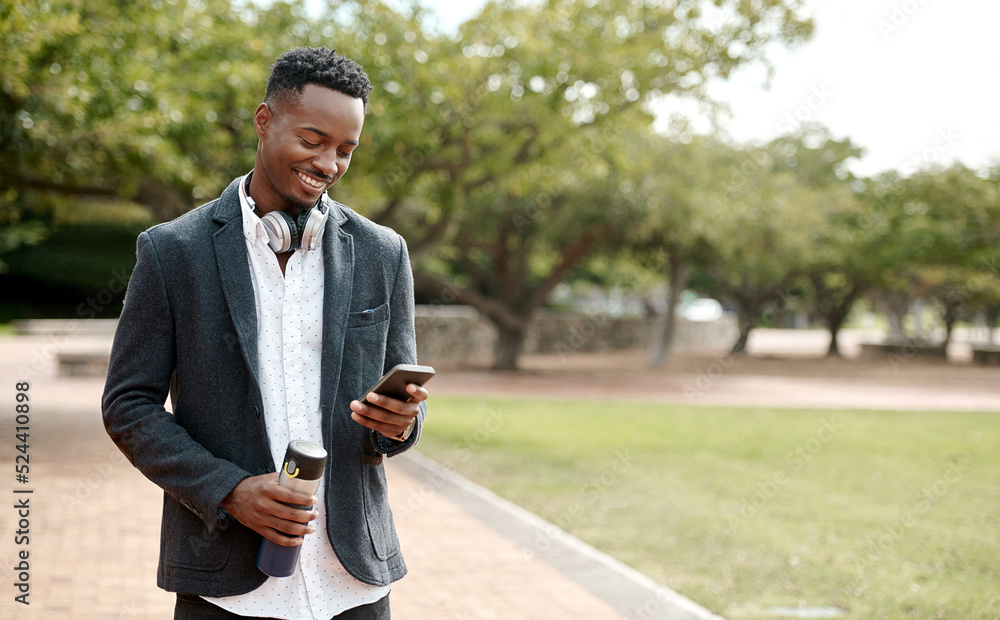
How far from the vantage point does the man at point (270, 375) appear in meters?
1.71

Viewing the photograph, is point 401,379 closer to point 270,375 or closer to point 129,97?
point 270,375

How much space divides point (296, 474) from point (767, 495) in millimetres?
7188

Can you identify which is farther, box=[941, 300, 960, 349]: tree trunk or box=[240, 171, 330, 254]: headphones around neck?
box=[941, 300, 960, 349]: tree trunk

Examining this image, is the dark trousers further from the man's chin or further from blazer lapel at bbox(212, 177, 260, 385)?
the man's chin

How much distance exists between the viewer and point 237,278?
5.87ft

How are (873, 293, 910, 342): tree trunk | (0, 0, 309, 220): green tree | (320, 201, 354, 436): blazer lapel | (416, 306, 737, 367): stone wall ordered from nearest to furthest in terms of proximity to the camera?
1. (320, 201, 354, 436): blazer lapel
2. (0, 0, 309, 220): green tree
3. (416, 306, 737, 367): stone wall
4. (873, 293, 910, 342): tree trunk

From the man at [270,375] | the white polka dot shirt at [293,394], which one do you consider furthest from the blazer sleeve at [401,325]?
the white polka dot shirt at [293,394]

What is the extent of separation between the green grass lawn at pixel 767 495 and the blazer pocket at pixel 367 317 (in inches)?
147

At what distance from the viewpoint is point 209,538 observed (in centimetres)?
175

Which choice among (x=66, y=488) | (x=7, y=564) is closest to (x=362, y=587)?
(x=7, y=564)

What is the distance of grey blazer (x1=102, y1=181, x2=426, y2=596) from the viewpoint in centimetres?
170

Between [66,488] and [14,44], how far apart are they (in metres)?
3.68

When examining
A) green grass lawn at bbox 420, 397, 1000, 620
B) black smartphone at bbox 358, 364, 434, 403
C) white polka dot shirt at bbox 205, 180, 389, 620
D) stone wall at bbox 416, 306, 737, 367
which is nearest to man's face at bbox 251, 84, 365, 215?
white polka dot shirt at bbox 205, 180, 389, 620

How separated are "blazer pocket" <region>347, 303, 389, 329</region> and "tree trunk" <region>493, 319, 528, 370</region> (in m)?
20.3
